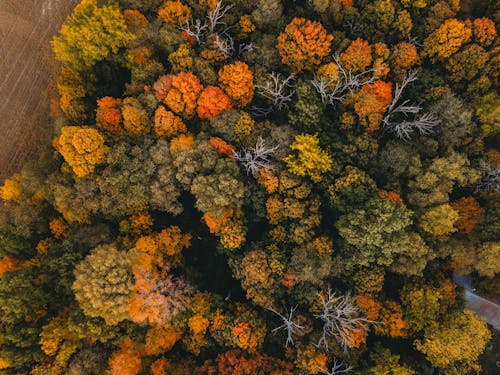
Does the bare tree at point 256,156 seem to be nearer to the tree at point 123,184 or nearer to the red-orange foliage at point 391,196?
the tree at point 123,184

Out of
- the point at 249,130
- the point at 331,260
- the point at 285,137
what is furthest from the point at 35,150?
the point at 331,260

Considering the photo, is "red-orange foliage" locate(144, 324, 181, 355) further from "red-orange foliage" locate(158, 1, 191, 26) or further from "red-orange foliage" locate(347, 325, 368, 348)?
"red-orange foliage" locate(158, 1, 191, 26)

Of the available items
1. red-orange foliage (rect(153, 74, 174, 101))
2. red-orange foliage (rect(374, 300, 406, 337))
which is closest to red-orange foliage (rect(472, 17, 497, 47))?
red-orange foliage (rect(374, 300, 406, 337))

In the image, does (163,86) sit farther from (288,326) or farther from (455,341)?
(455,341)

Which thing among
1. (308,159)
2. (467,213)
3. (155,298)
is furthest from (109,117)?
(467,213)

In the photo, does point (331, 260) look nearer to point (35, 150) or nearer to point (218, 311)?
point (218, 311)

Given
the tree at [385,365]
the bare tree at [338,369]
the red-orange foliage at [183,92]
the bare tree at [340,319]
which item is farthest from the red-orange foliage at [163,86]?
Answer: the tree at [385,365]
